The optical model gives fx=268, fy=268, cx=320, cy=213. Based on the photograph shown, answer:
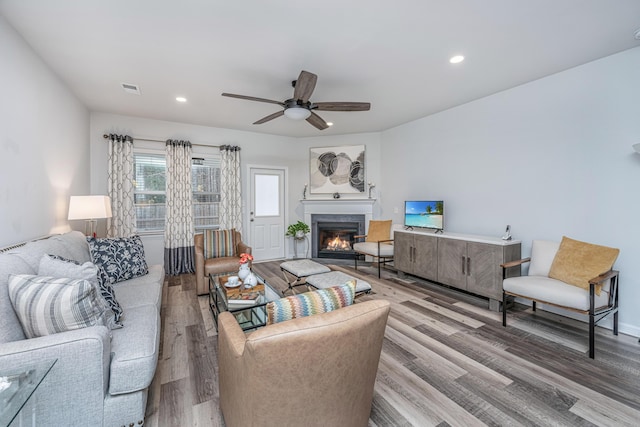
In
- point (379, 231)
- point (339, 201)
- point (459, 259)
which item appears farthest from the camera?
point (339, 201)

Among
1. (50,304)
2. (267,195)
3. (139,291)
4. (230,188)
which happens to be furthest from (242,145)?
(50,304)

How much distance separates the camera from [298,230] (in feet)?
19.2

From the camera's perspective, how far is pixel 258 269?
5.12 meters

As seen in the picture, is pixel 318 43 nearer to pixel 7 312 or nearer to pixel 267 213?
pixel 7 312

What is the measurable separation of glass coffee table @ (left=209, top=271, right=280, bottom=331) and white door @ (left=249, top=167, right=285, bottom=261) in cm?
289

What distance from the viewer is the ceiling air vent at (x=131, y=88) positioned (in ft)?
10.9

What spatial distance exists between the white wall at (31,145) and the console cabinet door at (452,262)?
4567mm

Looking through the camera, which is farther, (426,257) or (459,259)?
(426,257)

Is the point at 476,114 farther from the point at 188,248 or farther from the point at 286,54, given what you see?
the point at 188,248

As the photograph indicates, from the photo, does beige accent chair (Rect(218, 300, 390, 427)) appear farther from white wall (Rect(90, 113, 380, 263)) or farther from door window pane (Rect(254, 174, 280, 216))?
door window pane (Rect(254, 174, 280, 216))

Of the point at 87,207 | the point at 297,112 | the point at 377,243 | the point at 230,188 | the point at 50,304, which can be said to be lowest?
the point at 377,243

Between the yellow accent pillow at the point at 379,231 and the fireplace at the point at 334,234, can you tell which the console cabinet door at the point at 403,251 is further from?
the fireplace at the point at 334,234

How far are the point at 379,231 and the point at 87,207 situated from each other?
435cm

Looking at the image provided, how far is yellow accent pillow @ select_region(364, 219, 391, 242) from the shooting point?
5039 millimetres
